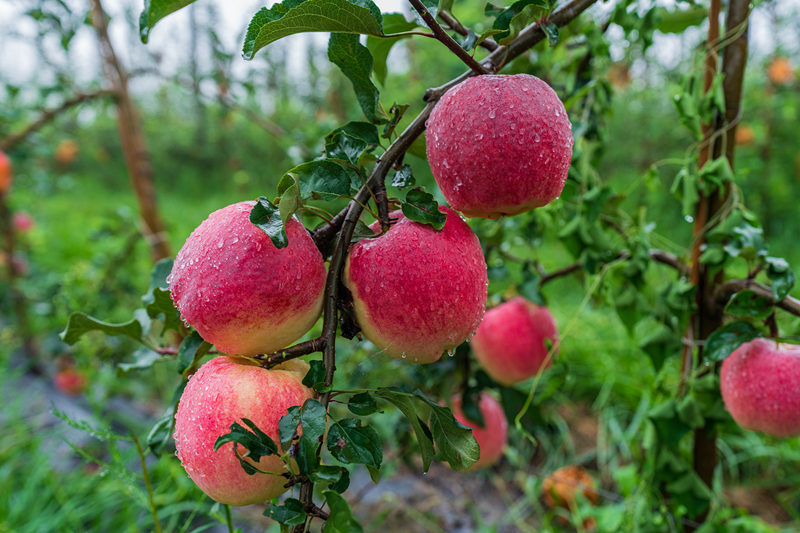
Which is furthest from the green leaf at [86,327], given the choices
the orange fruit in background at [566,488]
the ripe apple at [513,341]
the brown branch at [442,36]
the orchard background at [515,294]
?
the orange fruit in background at [566,488]

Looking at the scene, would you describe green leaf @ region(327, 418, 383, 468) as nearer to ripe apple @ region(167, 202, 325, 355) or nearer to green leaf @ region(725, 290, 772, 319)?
ripe apple @ region(167, 202, 325, 355)

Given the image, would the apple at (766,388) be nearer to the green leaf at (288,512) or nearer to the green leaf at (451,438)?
the green leaf at (451,438)

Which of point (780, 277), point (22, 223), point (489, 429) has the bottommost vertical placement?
point (22, 223)

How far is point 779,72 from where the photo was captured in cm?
257

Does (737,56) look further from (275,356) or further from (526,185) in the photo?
(275,356)

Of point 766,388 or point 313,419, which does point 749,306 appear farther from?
point 313,419

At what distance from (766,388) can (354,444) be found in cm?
44

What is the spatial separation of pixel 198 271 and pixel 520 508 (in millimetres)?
1317

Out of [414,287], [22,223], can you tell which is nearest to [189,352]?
[414,287]

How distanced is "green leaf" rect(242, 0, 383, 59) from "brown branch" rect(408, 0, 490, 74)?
33 mm

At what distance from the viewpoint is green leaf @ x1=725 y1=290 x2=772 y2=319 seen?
0.56 meters

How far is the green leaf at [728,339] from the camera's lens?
56 cm

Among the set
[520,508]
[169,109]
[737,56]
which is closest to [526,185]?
[737,56]

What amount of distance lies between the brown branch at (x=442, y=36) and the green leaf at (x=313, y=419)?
0.25 metres
